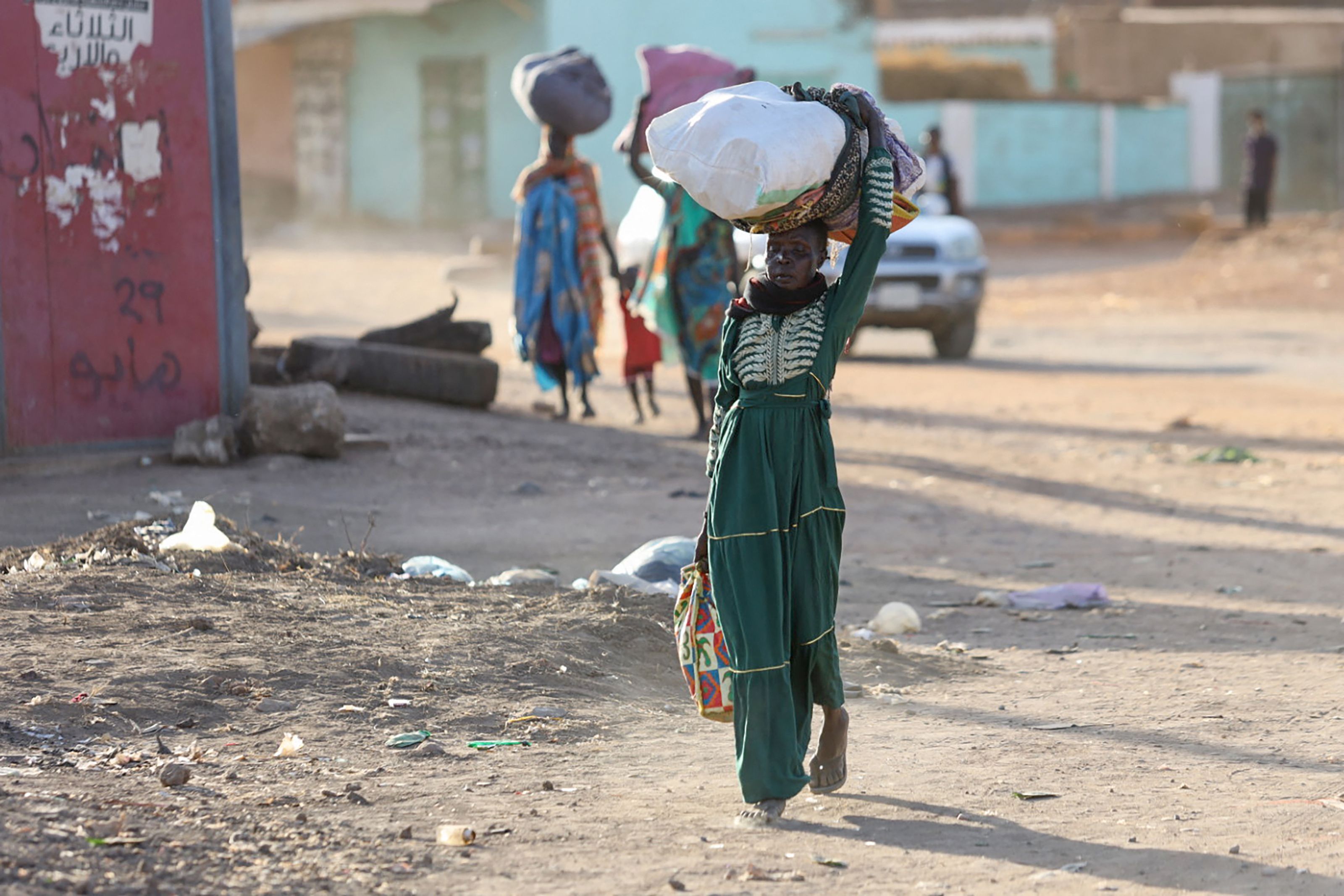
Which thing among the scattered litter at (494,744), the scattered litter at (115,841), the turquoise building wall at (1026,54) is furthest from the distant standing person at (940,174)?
the turquoise building wall at (1026,54)

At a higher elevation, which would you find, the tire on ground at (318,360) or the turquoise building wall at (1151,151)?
the turquoise building wall at (1151,151)

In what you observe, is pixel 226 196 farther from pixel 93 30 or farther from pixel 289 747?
pixel 289 747

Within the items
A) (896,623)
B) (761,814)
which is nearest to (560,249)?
(896,623)

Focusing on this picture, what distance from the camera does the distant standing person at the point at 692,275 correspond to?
9492 mm

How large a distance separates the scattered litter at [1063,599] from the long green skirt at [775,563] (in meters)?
2.79

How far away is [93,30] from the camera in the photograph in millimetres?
7617

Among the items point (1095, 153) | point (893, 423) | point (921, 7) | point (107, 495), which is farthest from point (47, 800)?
point (921, 7)

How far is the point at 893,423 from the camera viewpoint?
11359mm

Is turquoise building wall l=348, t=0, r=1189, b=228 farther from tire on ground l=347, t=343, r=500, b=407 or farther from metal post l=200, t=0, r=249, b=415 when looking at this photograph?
metal post l=200, t=0, r=249, b=415

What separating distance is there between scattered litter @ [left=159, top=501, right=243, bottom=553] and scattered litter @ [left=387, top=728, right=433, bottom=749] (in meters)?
1.75

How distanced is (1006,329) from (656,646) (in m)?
13.5

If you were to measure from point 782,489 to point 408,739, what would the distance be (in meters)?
1.31

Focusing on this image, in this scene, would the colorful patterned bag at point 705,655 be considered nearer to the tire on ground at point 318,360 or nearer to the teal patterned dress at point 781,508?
the teal patterned dress at point 781,508

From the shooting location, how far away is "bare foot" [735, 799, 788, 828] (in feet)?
12.0
